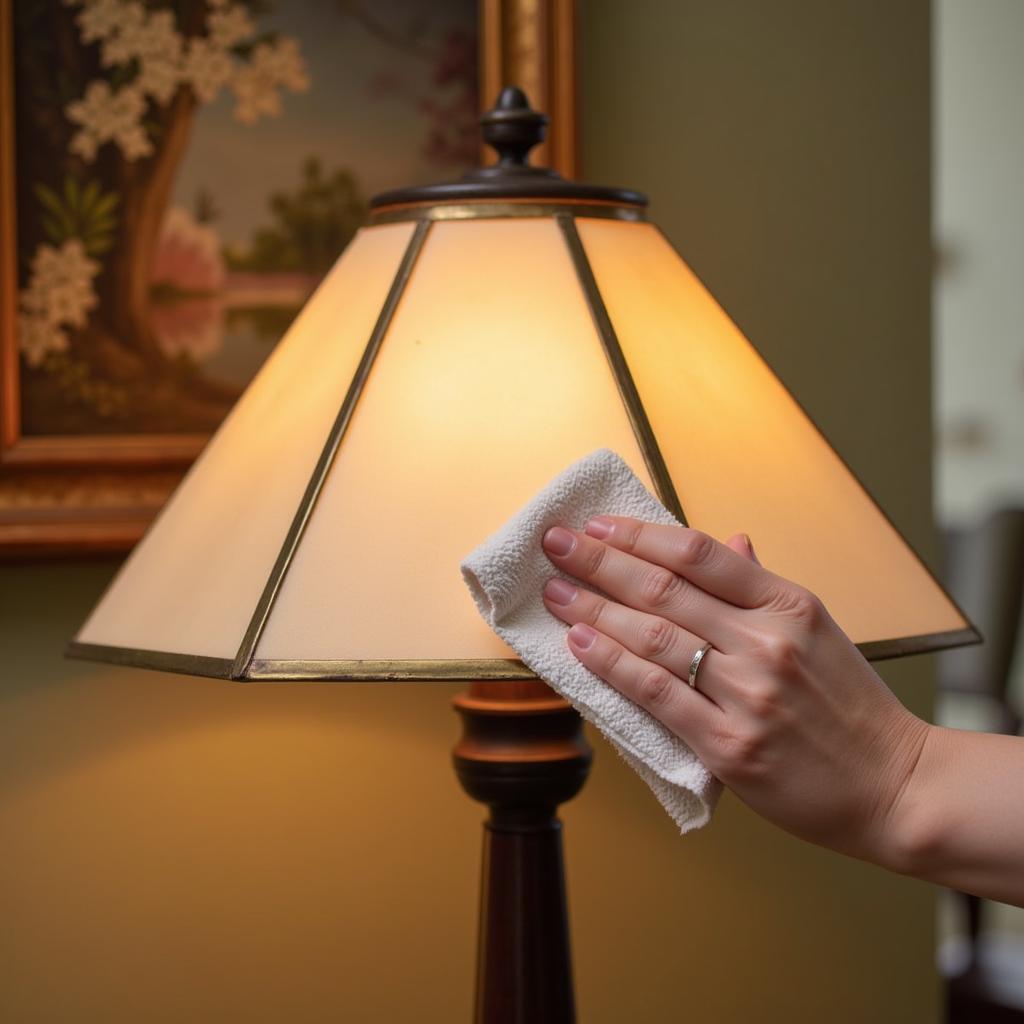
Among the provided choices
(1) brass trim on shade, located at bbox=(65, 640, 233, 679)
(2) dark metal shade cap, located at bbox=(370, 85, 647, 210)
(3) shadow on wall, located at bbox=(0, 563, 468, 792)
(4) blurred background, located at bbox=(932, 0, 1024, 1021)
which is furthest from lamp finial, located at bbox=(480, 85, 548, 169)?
(4) blurred background, located at bbox=(932, 0, 1024, 1021)

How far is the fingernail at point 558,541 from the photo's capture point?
726 mm

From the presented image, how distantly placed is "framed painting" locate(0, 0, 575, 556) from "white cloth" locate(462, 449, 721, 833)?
515 mm

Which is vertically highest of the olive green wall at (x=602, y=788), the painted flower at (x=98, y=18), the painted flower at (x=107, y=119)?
the painted flower at (x=98, y=18)

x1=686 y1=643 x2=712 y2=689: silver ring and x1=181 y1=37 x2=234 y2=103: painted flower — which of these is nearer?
x1=686 y1=643 x2=712 y2=689: silver ring

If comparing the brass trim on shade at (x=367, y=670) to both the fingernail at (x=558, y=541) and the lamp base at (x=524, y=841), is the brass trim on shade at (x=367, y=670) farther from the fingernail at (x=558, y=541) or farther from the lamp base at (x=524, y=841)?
the lamp base at (x=524, y=841)

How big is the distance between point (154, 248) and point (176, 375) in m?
0.11

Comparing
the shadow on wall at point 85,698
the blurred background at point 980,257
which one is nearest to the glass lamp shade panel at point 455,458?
the shadow on wall at point 85,698

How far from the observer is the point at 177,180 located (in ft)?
3.72

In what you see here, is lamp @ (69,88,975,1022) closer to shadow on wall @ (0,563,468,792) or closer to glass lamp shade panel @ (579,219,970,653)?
glass lamp shade panel @ (579,219,970,653)

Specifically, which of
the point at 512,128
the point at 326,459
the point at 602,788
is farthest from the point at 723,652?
the point at 602,788

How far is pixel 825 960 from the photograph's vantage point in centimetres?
141

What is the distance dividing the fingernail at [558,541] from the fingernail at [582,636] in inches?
1.7

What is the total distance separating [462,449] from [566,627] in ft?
0.39

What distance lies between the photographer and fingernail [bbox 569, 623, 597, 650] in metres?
0.72
